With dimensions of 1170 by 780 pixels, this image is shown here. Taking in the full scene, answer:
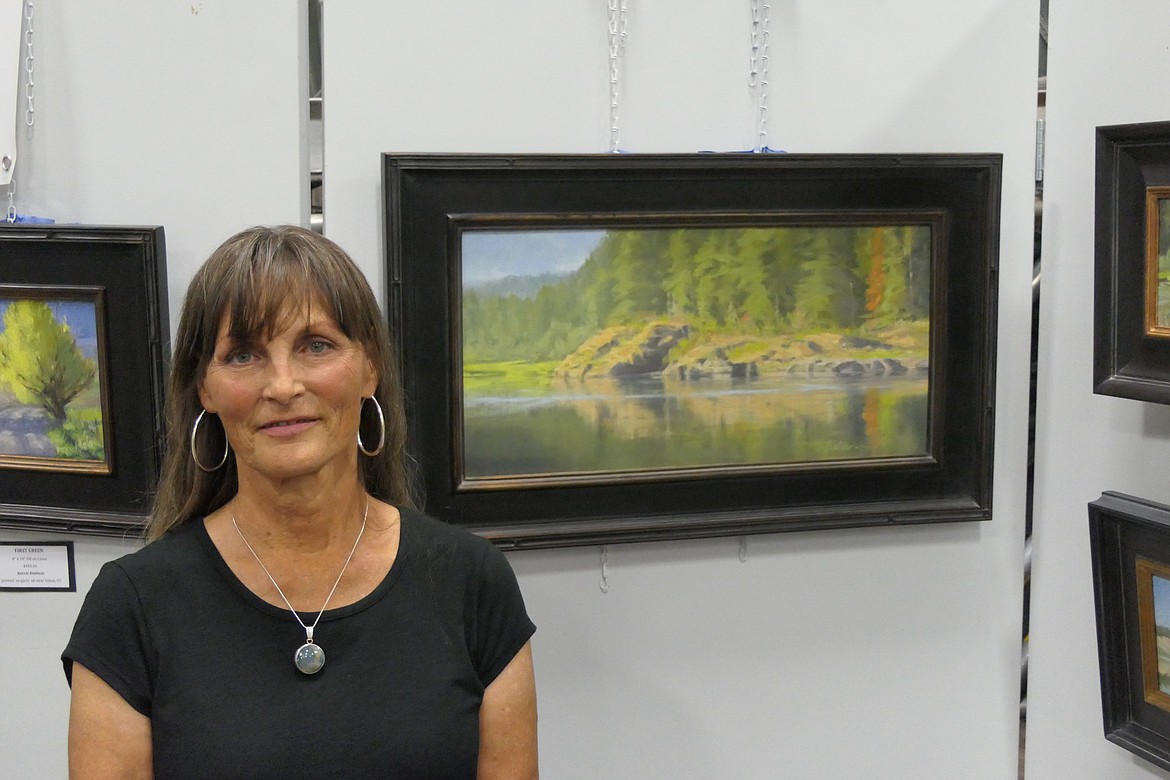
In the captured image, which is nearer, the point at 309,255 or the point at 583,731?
the point at 309,255

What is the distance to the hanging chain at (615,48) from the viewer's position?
164cm

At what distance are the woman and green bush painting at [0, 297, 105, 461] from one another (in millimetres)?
266

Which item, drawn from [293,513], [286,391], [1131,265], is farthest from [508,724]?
[1131,265]

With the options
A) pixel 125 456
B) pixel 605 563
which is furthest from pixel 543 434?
pixel 125 456

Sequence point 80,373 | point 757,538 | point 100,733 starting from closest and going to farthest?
point 100,733 → point 80,373 → point 757,538

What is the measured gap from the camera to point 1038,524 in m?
1.83

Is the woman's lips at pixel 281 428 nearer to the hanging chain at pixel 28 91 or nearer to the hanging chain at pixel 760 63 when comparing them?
the hanging chain at pixel 28 91

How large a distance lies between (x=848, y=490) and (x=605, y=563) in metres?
0.41

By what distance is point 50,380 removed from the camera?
1546 mm

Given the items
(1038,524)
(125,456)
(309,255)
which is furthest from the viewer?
(1038,524)

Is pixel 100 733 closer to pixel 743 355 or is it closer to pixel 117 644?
pixel 117 644

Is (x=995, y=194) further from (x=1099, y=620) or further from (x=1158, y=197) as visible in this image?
(x=1099, y=620)

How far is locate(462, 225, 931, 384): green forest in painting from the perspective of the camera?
1613 millimetres

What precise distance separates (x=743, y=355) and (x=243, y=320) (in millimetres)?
786
